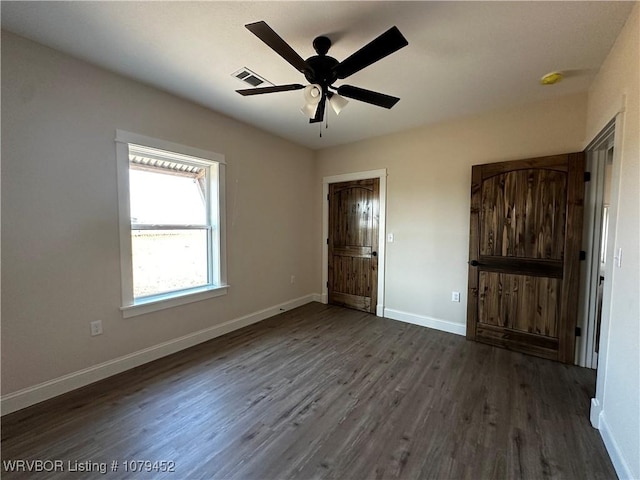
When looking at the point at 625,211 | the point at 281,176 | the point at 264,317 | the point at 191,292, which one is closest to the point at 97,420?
the point at 191,292

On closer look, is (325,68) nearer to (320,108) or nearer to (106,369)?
(320,108)

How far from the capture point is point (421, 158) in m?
3.58

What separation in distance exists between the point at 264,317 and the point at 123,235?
2.07 m

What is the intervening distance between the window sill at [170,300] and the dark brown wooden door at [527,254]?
3028 mm

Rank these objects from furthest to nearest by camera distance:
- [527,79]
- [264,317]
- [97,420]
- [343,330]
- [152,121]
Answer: [264,317], [343,330], [152,121], [527,79], [97,420]

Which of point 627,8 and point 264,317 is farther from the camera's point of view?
point 264,317

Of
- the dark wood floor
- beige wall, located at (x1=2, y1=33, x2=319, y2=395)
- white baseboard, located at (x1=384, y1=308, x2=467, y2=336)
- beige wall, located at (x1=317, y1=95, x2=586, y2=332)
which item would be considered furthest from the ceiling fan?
white baseboard, located at (x1=384, y1=308, x2=467, y2=336)

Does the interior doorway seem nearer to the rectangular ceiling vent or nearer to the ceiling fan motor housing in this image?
the ceiling fan motor housing

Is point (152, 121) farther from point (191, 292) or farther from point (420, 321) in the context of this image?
point (420, 321)

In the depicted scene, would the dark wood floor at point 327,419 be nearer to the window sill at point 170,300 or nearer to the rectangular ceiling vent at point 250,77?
the window sill at point 170,300

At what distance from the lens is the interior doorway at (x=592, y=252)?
252 centimetres

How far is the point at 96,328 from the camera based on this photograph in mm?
2303

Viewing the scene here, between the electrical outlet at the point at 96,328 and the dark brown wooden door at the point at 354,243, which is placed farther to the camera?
the dark brown wooden door at the point at 354,243

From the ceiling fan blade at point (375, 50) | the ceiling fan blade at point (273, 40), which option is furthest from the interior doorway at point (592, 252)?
the ceiling fan blade at point (273, 40)
